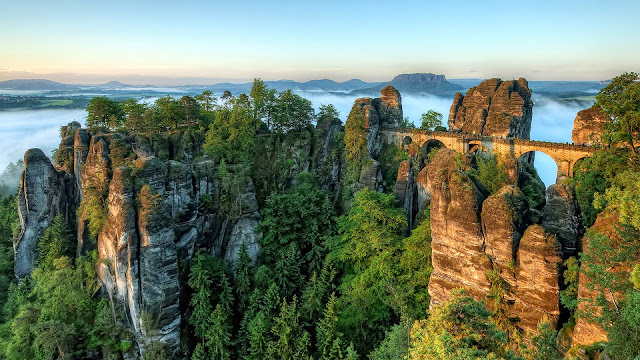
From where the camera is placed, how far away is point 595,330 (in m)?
→ 14.1

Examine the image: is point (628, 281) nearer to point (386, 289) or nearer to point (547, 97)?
point (386, 289)

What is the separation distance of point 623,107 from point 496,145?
17.6 metres

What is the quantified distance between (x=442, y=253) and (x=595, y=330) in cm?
795

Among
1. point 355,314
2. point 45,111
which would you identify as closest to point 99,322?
point 355,314

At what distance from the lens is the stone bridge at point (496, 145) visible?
32188 mm

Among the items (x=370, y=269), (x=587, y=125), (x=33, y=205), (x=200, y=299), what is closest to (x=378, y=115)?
(x=587, y=125)

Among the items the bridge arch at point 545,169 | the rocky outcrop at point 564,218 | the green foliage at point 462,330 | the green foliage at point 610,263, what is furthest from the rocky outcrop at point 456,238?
the bridge arch at point 545,169

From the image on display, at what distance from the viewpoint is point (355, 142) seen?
37562 millimetres

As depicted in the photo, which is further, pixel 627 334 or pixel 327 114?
pixel 327 114

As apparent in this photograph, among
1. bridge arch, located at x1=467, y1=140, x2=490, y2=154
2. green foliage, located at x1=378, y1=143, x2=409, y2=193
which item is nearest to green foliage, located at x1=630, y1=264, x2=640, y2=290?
green foliage, located at x1=378, y1=143, x2=409, y2=193

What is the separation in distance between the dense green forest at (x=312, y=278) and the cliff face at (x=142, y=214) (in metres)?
0.97

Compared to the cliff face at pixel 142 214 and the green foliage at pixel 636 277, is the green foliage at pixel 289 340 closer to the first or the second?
the cliff face at pixel 142 214

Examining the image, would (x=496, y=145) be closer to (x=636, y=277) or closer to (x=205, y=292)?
(x=636, y=277)

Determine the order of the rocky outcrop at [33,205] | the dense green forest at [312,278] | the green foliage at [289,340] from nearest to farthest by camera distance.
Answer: the dense green forest at [312,278] → the green foliage at [289,340] → the rocky outcrop at [33,205]
